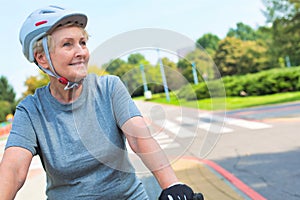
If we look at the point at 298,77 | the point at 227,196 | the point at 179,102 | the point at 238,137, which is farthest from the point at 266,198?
the point at 298,77

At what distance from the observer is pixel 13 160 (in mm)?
1707

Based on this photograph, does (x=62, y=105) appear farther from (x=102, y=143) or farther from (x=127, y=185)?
(x=127, y=185)

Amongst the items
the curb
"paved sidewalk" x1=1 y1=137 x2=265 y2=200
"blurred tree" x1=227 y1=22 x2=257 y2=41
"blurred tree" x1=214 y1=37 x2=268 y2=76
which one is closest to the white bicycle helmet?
the curb

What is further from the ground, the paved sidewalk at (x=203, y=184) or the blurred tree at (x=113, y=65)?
the blurred tree at (x=113, y=65)

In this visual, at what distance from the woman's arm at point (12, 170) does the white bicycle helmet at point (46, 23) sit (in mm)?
331

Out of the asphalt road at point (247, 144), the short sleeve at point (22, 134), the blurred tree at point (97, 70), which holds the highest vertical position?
the blurred tree at point (97, 70)

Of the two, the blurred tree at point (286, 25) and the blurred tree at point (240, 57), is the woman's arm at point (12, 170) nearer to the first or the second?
the blurred tree at point (286, 25)

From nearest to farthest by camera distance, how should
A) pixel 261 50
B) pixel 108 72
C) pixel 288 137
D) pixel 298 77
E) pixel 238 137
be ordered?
→ pixel 108 72 → pixel 288 137 → pixel 238 137 → pixel 298 77 → pixel 261 50

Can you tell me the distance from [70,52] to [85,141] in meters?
0.38

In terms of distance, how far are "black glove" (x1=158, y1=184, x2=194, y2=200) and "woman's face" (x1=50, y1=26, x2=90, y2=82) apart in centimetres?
61

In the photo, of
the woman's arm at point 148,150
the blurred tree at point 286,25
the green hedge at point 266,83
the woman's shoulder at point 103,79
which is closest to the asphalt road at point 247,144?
the woman's arm at point 148,150

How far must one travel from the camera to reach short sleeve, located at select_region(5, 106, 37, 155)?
1.74 meters

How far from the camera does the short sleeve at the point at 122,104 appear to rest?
1.76m

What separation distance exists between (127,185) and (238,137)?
414 inches
